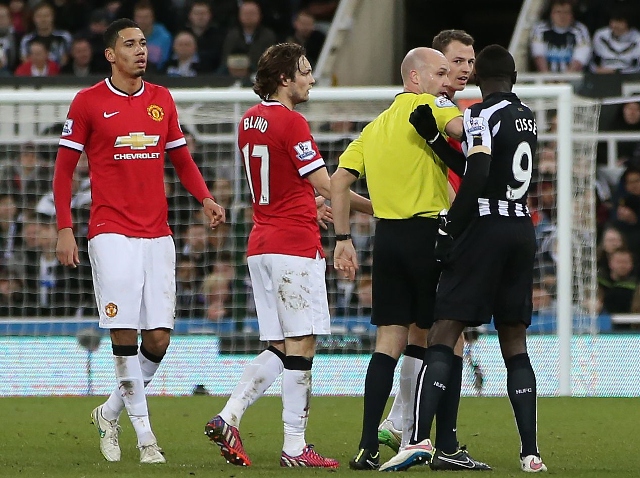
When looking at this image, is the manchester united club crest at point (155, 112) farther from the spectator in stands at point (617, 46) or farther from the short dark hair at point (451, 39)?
the spectator in stands at point (617, 46)

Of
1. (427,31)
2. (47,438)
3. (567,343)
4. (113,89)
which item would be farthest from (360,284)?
(427,31)

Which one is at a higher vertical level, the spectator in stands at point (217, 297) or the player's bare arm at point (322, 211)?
the player's bare arm at point (322, 211)

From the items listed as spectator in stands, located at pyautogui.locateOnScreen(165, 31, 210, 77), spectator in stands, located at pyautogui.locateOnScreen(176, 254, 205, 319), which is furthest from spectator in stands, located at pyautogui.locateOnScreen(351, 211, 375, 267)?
spectator in stands, located at pyautogui.locateOnScreen(165, 31, 210, 77)

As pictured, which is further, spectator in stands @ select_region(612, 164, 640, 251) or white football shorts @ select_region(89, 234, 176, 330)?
spectator in stands @ select_region(612, 164, 640, 251)

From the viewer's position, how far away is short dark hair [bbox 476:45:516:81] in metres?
6.18

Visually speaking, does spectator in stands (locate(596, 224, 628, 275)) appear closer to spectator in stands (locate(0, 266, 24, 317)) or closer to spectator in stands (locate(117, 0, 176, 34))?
spectator in stands (locate(0, 266, 24, 317))

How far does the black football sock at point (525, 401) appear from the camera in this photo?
614cm

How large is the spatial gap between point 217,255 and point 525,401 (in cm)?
617

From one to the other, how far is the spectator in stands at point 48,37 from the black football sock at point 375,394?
11.7m

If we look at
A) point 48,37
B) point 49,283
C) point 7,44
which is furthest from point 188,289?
point 7,44

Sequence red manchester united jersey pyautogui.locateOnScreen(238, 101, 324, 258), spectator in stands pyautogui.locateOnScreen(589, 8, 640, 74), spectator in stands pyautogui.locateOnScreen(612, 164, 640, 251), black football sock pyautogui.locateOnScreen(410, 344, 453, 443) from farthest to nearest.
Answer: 1. spectator in stands pyautogui.locateOnScreen(589, 8, 640, 74)
2. spectator in stands pyautogui.locateOnScreen(612, 164, 640, 251)
3. red manchester united jersey pyautogui.locateOnScreen(238, 101, 324, 258)
4. black football sock pyautogui.locateOnScreen(410, 344, 453, 443)

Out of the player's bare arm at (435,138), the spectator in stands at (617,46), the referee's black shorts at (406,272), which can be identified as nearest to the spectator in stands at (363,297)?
the spectator in stands at (617,46)

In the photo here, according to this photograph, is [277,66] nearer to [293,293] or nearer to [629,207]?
[293,293]

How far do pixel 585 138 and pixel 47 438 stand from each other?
5.82 metres
